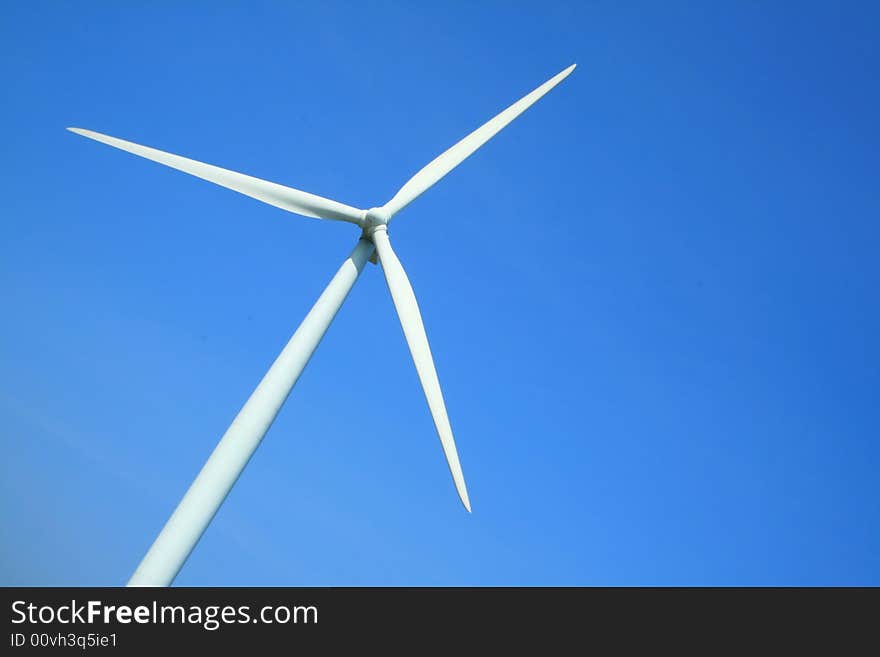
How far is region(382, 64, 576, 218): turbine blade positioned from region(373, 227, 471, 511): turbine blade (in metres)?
1.70

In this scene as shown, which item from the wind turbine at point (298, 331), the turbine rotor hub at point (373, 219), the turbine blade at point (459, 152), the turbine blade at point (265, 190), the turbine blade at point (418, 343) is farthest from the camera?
the turbine blade at point (459, 152)

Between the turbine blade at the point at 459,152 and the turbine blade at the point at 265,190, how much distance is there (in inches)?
57.5

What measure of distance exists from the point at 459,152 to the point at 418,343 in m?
8.42

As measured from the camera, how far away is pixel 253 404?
1625 cm

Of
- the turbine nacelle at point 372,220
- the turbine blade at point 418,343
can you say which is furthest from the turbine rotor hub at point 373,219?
the turbine blade at point 418,343

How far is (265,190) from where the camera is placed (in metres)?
21.5

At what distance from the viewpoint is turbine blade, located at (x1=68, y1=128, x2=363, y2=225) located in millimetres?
20875

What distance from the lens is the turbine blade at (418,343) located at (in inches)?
660

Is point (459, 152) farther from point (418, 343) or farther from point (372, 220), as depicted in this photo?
point (418, 343)

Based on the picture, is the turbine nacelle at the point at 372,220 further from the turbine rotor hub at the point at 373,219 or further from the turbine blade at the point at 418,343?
the turbine blade at the point at 418,343

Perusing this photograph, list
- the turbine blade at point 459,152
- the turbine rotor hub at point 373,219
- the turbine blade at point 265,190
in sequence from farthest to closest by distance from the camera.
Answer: the turbine blade at point 459,152
the turbine rotor hub at point 373,219
the turbine blade at point 265,190
